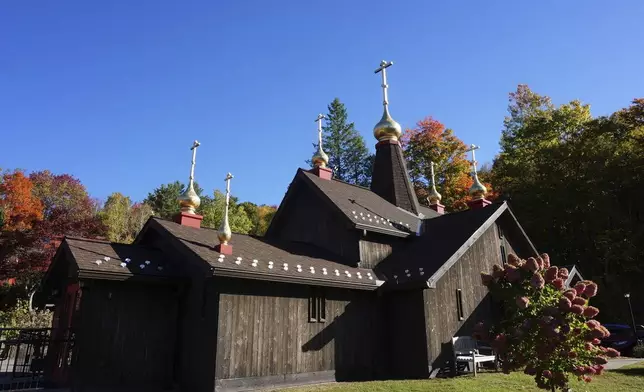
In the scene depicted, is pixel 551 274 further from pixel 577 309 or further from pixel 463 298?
pixel 463 298

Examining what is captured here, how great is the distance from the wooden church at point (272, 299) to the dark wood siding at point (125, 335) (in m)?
0.02

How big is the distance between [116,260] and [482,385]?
8555 millimetres

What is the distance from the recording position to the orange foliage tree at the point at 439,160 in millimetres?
36875

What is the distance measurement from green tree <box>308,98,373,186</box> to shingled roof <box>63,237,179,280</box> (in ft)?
122

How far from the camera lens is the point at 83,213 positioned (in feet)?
95.9

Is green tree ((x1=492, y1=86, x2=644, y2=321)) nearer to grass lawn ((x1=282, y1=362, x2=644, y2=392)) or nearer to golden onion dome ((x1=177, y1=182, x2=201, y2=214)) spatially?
grass lawn ((x1=282, y1=362, x2=644, y2=392))

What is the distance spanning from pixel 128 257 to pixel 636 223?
30.8 meters

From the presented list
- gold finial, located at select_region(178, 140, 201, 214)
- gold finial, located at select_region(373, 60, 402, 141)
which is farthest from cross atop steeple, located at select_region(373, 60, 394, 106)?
gold finial, located at select_region(178, 140, 201, 214)

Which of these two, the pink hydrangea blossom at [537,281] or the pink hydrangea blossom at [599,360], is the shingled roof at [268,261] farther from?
the pink hydrangea blossom at [599,360]

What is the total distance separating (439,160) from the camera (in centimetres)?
3888

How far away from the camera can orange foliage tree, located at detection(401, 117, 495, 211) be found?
121 feet

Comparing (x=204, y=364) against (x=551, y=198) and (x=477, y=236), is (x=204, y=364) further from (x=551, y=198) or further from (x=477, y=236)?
(x=551, y=198)

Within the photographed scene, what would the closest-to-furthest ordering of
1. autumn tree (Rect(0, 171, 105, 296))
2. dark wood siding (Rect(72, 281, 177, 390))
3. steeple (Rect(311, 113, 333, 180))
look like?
dark wood siding (Rect(72, 281, 177, 390)), steeple (Rect(311, 113, 333, 180)), autumn tree (Rect(0, 171, 105, 296))

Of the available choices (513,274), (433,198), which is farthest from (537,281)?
(433,198)
